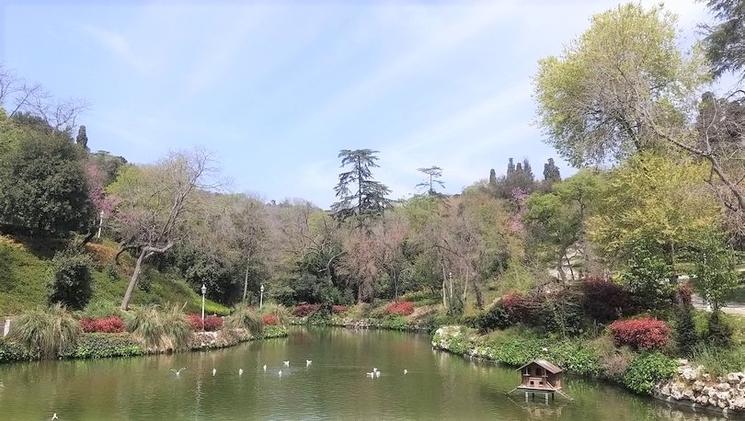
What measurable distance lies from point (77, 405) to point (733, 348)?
17.1 meters

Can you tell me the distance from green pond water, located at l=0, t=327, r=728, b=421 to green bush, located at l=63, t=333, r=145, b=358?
678 mm

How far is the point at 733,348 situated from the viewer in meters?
14.9

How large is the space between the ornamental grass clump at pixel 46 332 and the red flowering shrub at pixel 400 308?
25.4 m

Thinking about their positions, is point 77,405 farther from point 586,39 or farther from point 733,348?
point 586,39

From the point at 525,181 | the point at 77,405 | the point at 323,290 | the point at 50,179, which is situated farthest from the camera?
the point at 525,181

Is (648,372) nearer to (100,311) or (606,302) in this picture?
(606,302)

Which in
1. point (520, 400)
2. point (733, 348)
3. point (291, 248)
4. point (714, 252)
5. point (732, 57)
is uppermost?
point (732, 57)

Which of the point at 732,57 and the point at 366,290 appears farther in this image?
the point at 366,290

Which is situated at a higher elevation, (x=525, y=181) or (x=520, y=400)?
(x=525, y=181)

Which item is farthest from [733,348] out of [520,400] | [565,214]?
[565,214]

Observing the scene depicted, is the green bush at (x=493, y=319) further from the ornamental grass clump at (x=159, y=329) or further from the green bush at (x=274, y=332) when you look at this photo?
the ornamental grass clump at (x=159, y=329)

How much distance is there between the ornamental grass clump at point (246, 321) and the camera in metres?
28.1

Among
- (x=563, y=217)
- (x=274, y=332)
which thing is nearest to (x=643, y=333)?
(x=563, y=217)

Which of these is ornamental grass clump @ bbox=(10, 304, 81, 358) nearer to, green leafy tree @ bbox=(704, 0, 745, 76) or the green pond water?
the green pond water
